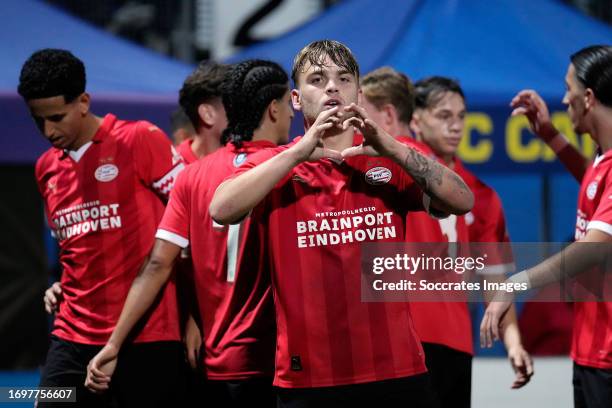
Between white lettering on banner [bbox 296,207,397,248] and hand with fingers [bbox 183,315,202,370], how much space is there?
108 centimetres

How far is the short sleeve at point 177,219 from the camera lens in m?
3.41

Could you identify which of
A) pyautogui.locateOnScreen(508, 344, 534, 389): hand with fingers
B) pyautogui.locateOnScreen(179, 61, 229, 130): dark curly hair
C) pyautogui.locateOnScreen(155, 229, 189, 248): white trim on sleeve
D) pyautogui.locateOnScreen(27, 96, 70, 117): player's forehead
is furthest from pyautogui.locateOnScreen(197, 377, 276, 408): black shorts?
pyautogui.locateOnScreen(179, 61, 229, 130): dark curly hair

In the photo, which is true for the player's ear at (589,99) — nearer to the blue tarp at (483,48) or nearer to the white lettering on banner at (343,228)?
the white lettering on banner at (343,228)

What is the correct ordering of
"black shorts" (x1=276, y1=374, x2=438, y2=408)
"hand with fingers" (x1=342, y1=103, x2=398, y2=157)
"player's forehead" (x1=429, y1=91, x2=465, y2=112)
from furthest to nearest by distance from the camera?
"player's forehead" (x1=429, y1=91, x2=465, y2=112) < "black shorts" (x1=276, y1=374, x2=438, y2=408) < "hand with fingers" (x1=342, y1=103, x2=398, y2=157)

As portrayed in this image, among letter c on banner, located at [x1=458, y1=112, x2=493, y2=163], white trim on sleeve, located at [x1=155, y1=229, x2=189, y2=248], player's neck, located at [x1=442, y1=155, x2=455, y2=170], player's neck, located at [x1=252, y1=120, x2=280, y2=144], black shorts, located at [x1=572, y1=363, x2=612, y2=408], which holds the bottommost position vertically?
black shorts, located at [x1=572, y1=363, x2=612, y2=408]

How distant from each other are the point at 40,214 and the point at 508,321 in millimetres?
4438

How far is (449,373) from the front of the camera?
12.5 ft

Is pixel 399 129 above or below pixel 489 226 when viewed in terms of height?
above

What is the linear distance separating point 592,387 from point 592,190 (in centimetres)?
68

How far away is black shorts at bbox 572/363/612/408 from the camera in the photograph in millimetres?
3293

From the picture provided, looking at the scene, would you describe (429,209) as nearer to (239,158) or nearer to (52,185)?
(239,158)

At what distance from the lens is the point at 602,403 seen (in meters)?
3.31

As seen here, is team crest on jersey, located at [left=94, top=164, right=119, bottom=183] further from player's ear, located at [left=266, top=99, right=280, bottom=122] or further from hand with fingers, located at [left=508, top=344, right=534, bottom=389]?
hand with fingers, located at [left=508, top=344, right=534, bottom=389]

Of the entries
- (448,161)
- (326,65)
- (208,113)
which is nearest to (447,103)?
(448,161)
